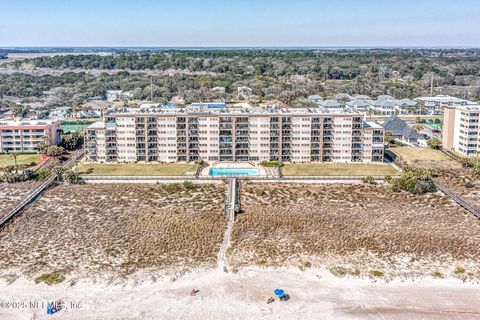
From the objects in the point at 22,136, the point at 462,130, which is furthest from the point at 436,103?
the point at 22,136

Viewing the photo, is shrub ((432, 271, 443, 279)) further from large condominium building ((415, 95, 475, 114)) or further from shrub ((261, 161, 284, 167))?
large condominium building ((415, 95, 475, 114))

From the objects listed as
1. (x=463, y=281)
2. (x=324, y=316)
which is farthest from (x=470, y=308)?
(x=324, y=316)

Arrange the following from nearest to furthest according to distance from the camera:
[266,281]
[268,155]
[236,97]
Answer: [266,281] < [268,155] < [236,97]

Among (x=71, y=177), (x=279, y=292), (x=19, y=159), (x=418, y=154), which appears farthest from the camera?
(x=418, y=154)

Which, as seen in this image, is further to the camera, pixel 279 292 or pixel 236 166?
pixel 236 166

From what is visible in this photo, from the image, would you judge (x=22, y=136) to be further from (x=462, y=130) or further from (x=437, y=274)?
(x=462, y=130)

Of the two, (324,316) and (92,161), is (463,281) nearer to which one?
(324,316)
